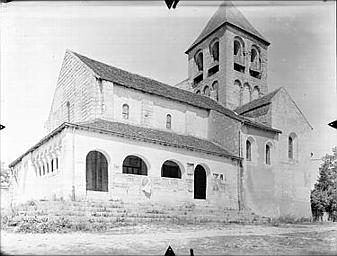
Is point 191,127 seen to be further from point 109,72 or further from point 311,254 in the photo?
point 311,254

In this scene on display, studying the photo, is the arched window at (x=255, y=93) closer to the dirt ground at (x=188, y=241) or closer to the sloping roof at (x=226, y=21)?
the sloping roof at (x=226, y=21)

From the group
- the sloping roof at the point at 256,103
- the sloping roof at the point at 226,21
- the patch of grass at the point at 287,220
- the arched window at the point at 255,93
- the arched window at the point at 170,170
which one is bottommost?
the patch of grass at the point at 287,220

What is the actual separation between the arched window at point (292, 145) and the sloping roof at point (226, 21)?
0.57 meters

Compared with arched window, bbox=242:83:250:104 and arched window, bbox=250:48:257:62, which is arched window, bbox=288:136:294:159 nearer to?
arched window, bbox=242:83:250:104

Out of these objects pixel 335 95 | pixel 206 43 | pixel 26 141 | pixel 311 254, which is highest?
pixel 206 43

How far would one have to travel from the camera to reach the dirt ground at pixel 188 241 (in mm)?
2473

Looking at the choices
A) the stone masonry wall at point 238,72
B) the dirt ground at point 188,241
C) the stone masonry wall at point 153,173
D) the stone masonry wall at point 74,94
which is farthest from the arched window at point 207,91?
the dirt ground at point 188,241

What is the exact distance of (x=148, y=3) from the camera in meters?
2.64


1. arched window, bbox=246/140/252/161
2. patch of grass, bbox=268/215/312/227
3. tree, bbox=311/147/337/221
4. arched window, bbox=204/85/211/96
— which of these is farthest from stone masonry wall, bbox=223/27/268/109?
patch of grass, bbox=268/215/312/227

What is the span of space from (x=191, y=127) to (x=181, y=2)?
700 mm

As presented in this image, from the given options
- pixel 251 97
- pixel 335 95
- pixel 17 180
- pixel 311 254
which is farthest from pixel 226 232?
pixel 17 180

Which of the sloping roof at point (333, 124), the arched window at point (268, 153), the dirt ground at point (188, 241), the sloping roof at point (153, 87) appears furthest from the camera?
the arched window at point (268, 153)

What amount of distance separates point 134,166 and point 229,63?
812 mm

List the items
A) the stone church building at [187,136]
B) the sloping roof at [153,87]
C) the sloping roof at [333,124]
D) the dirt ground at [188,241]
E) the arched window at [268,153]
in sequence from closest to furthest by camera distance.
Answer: the dirt ground at [188,241], the stone church building at [187,136], the sloping roof at [153,87], the sloping roof at [333,124], the arched window at [268,153]
